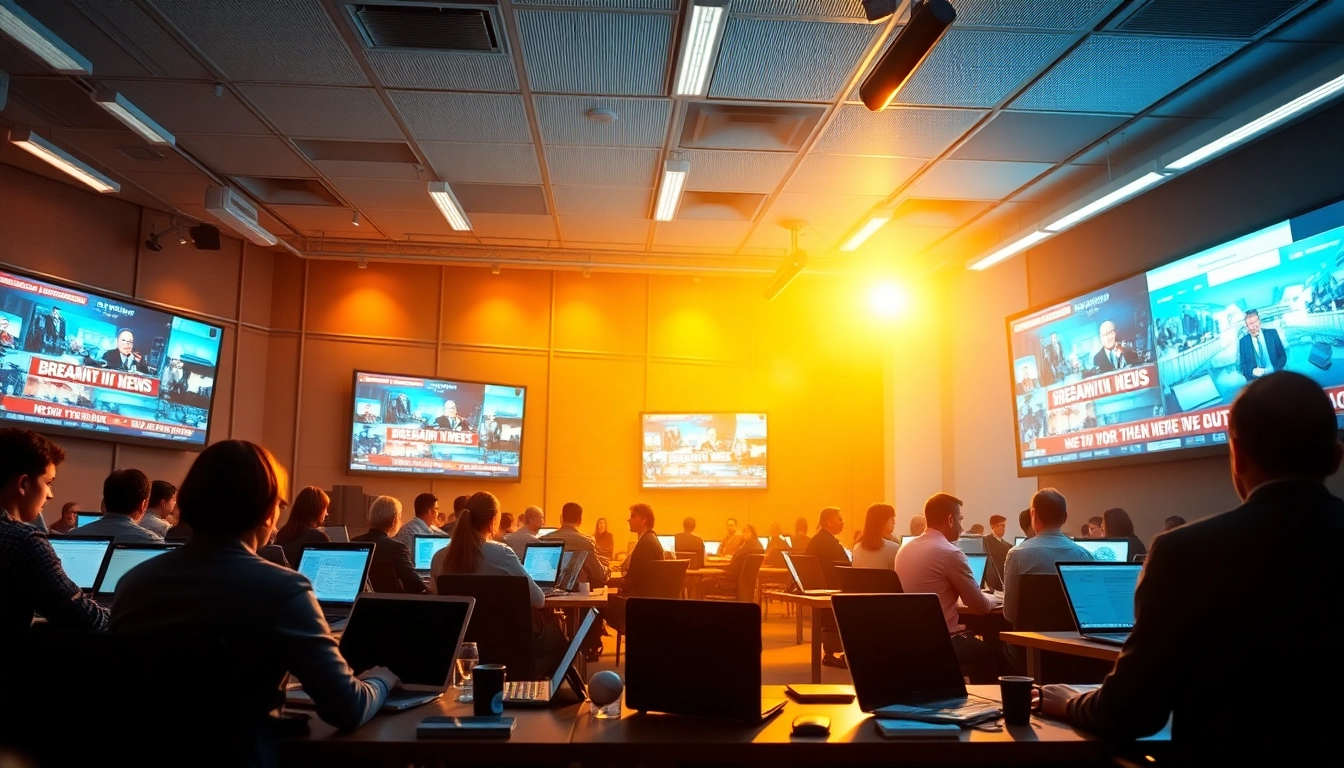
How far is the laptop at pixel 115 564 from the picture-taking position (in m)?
4.50

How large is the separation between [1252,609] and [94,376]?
10.0 m

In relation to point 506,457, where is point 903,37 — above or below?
above

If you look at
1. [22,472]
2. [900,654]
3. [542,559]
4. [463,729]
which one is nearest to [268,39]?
[542,559]

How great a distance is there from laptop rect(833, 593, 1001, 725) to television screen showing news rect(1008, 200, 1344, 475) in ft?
14.3

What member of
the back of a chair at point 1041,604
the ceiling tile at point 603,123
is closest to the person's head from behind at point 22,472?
the back of a chair at point 1041,604

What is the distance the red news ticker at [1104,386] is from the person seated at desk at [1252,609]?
6635 millimetres

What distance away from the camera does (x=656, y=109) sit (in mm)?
7129

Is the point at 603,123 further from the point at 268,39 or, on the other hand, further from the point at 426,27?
the point at 268,39

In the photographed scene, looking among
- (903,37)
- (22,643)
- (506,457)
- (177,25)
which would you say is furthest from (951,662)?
(506,457)

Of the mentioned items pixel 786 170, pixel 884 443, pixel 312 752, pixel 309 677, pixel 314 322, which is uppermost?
pixel 786 170

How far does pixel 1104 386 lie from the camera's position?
8258 mm

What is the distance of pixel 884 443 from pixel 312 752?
37.8 ft

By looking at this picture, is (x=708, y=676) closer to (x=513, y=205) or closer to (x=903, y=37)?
(x=903, y=37)

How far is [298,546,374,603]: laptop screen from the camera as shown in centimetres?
446
